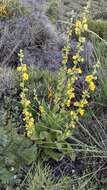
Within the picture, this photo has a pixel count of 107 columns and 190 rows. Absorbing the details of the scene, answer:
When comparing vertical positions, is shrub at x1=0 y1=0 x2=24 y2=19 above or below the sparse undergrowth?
above

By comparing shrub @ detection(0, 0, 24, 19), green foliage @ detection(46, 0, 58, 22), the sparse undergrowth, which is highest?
shrub @ detection(0, 0, 24, 19)

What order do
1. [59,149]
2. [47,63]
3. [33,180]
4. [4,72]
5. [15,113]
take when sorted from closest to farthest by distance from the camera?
[33,180]
[59,149]
[15,113]
[4,72]
[47,63]

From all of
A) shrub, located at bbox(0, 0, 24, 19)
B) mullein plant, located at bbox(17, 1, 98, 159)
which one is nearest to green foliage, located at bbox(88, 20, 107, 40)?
shrub, located at bbox(0, 0, 24, 19)

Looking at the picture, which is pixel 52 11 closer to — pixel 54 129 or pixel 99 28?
pixel 99 28

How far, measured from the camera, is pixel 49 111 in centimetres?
412

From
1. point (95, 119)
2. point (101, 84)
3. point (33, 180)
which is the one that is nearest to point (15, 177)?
point (33, 180)

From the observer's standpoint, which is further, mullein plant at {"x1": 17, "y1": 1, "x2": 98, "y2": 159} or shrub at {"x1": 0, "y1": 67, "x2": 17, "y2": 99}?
shrub at {"x1": 0, "y1": 67, "x2": 17, "y2": 99}

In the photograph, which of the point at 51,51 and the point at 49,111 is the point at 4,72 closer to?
the point at 49,111

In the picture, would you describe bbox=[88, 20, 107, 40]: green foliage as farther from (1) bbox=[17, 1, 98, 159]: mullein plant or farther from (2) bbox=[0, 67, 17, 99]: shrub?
(1) bbox=[17, 1, 98, 159]: mullein plant

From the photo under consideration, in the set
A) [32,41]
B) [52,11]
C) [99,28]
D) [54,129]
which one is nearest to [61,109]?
[54,129]

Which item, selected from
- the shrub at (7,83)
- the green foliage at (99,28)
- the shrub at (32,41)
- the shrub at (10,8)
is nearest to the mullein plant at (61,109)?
the shrub at (7,83)

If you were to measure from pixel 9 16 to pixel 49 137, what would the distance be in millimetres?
2810

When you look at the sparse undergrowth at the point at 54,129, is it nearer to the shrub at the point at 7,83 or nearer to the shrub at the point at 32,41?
the shrub at the point at 7,83

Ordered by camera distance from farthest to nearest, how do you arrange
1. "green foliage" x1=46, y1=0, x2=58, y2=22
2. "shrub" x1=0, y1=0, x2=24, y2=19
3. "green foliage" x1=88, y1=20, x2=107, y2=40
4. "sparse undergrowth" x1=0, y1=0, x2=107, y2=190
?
"green foliage" x1=46, y1=0, x2=58, y2=22 → "green foliage" x1=88, y1=20, x2=107, y2=40 → "shrub" x1=0, y1=0, x2=24, y2=19 → "sparse undergrowth" x1=0, y1=0, x2=107, y2=190
